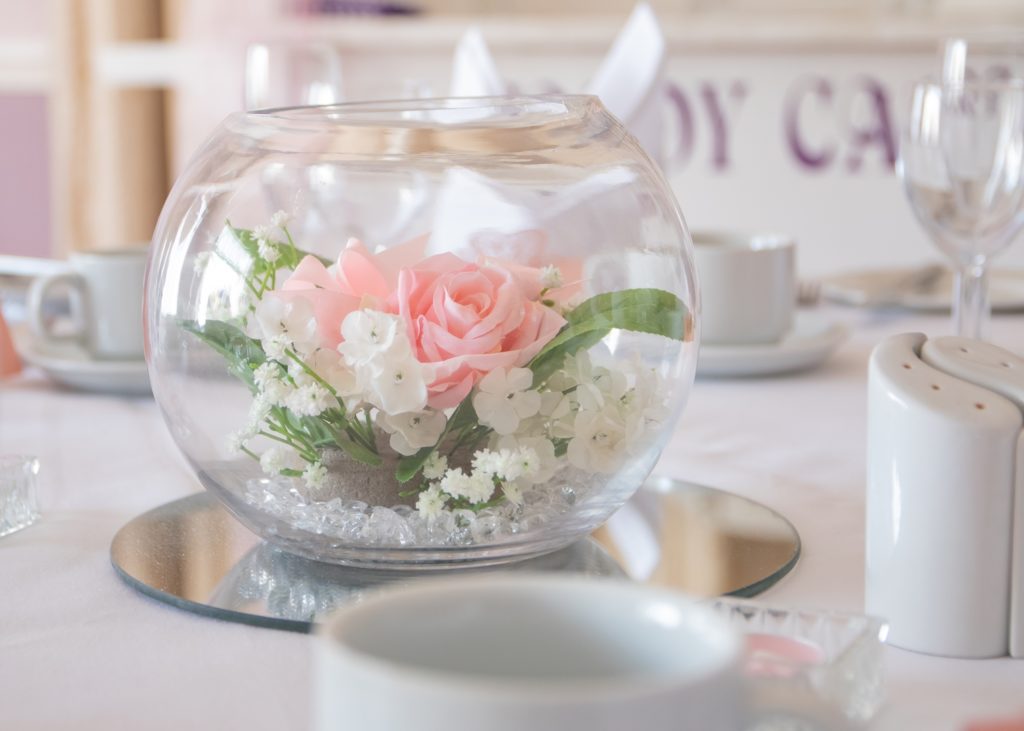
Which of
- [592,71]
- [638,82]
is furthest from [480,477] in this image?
[592,71]

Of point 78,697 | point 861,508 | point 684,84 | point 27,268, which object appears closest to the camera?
point 78,697

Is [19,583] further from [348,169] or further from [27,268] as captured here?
[27,268]

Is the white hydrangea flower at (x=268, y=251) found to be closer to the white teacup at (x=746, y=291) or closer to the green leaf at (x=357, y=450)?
the green leaf at (x=357, y=450)

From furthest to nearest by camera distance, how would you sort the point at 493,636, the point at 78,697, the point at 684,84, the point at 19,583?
the point at 684,84
the point at 19,583
the point at 78,697
the point at 493,636

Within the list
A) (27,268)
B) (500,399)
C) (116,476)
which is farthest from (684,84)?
(500,399)

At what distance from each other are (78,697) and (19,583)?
4.9 inches

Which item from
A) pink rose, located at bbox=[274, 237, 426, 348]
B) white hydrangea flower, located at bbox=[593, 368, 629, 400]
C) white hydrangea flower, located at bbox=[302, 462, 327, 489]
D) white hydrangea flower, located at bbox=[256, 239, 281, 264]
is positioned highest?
white hydrangea flower, located at bbox=[256, 239, 281, 264]

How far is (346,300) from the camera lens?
0.47 metres

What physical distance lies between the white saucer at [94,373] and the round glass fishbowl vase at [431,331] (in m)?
0.35

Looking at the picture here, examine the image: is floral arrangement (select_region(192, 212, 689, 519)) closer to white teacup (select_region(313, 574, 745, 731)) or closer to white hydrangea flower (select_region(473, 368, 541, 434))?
white hydrangea flower (select_region(473, 368, 541, 434))

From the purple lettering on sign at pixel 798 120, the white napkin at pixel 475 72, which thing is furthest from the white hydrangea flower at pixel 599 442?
the purple lettering on sign at pixel 798 120

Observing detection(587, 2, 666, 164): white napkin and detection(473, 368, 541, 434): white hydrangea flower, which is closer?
detection(473, 368, 541, 434): white hydrangea flower

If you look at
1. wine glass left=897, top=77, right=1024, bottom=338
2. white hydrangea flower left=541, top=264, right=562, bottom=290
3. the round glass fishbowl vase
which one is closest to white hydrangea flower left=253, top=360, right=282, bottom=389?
the round glass fishbowl vase

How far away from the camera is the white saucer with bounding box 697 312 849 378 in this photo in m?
0.90
